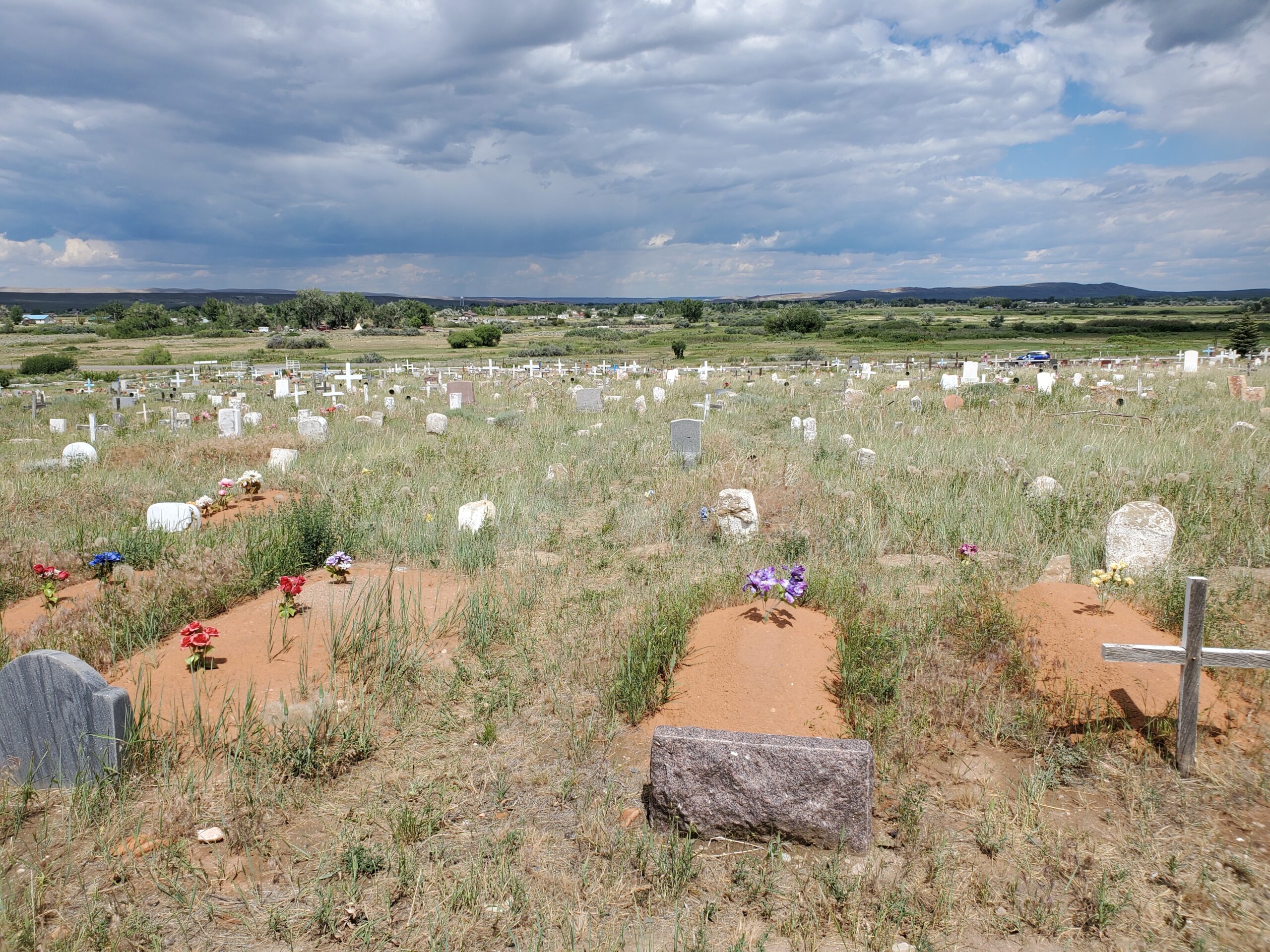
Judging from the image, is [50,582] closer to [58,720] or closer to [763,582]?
[58,720]

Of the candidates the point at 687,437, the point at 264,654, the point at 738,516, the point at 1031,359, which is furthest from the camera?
the point at 1031,359

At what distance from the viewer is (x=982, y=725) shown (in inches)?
181

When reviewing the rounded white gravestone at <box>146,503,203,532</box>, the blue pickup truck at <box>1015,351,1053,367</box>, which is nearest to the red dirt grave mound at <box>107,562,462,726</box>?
the rounded white gravestone at <box>146,503,203,532</box>

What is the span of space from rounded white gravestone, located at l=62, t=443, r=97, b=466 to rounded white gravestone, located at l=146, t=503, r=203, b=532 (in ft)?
18.0

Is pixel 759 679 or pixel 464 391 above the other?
pixel 464 391

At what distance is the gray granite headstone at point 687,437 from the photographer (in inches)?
491

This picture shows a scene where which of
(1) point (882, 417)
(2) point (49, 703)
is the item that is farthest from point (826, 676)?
→ (1) point (882, 417)

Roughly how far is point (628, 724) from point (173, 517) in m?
6.76

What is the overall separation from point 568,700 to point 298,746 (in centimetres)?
171

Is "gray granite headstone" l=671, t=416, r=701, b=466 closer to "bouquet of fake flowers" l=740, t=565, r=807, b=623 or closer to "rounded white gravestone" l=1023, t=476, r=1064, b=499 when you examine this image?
"rounded white gravestone" l=1023, t=476, r=1064, b=499

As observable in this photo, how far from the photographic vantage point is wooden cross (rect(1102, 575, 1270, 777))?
13.1ft

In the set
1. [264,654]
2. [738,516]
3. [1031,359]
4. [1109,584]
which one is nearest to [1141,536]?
[1109,584]

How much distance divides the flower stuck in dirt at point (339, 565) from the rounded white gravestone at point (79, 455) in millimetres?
8992

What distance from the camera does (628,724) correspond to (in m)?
4.82
